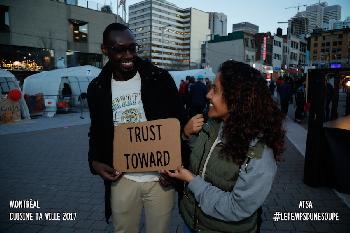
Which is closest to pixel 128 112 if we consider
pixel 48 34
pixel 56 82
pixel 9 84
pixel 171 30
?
pixel 9 84

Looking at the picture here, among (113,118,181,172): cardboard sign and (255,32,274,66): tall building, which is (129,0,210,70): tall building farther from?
(113,118,181,172): cardboard sign

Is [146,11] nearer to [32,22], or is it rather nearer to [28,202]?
[32,22]

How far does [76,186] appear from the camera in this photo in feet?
18.8

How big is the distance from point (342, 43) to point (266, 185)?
125 metres

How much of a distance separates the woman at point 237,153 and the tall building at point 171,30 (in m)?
184

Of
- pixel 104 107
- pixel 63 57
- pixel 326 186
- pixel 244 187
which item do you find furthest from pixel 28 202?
pixel 63 57

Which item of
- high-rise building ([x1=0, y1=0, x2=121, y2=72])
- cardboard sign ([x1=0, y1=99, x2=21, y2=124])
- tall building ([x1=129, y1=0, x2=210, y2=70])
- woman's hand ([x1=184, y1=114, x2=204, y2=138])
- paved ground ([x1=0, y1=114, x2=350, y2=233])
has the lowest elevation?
paved ground ([x1=0, y1=114, x2=350, y2=233])

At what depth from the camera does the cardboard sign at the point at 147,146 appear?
2.08m

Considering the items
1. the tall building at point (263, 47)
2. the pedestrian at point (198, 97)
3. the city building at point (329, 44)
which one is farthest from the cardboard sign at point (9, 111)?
the city building at point (329, 44)

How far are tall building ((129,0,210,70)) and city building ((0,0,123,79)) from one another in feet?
473

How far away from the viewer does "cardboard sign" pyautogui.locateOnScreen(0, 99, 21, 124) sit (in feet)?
45.5

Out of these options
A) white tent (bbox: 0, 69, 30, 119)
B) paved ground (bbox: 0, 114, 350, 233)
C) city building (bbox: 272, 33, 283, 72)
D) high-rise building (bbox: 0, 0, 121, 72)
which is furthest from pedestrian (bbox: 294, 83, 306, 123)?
city building (bbox: 272, 33, 283, 72)

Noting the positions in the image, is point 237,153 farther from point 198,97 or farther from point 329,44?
point 329,44

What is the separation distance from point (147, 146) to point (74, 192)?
12.5 feet
